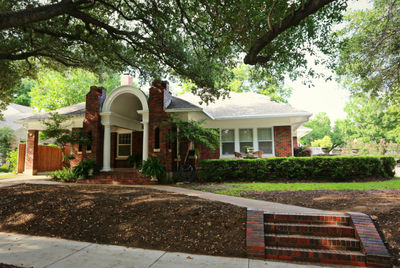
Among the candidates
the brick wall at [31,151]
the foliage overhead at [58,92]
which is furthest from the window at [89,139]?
the foliage overhead at [58,92]

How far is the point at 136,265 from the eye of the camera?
3980mm

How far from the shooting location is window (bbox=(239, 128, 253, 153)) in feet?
50.0

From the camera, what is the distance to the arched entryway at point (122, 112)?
12539mm

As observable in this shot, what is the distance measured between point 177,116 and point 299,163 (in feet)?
20.6

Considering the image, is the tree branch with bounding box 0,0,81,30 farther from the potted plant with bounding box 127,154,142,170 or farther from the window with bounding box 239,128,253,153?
the window with bounding box 239,128,253,153

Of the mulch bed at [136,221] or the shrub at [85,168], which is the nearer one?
the mulch bed at [136,221]

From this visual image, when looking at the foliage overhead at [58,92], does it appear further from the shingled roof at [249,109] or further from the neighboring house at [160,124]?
Answer: the shingled roof at [249,109]

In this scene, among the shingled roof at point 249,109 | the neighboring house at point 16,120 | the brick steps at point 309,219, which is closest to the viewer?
the brick steps at point 309,219

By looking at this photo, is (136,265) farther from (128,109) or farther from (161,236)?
(128,109)

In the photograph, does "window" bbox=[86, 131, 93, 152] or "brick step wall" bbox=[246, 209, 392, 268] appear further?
"window" bbox=[86, 131, 93, 152]

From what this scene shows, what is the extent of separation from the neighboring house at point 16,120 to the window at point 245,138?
1557 cm

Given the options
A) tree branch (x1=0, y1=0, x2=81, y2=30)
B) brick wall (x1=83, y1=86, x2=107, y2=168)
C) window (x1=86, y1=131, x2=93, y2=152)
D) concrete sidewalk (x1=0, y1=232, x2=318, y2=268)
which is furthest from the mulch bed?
window (x1=86, y1=131, x2=93, y2=152)

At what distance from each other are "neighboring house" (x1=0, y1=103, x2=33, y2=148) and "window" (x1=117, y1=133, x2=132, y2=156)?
25.3ft

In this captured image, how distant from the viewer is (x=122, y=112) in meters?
14.1
